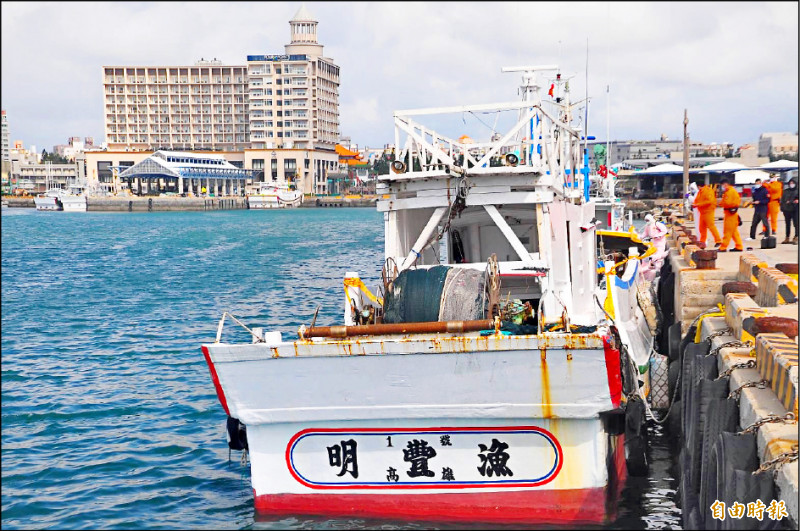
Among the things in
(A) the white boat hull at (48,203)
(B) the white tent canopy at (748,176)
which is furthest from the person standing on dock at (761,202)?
(A) the white boat hull at (48,203)

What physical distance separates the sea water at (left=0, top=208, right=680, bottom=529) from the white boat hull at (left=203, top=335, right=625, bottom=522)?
409mm

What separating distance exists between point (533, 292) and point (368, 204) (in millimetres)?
148565

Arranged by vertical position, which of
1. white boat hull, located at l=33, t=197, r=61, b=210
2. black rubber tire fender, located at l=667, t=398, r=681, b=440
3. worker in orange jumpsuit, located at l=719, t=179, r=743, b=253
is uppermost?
white boat hull, located at l=33, t=197, r=61, b=210

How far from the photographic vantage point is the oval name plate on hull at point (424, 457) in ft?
28.9

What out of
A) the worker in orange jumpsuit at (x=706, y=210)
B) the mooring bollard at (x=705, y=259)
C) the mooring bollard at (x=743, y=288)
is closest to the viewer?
the mooring bollard at (x=743, y=288)

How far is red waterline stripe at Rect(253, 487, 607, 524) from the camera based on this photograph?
8.88m

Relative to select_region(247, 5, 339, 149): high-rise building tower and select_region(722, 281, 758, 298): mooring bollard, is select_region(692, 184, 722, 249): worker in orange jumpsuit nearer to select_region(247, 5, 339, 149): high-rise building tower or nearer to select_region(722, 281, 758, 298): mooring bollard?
select_region(722, 281, 758, 298): mooring bollard

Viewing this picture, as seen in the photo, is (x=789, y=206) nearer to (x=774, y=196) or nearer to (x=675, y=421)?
(x=774, y=196)

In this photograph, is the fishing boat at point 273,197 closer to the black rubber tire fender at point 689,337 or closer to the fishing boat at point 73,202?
the fishing boat at point 73,202

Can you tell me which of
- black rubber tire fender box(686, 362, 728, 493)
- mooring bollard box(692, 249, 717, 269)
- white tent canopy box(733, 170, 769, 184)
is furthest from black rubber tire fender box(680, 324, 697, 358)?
white tent canopy box(733, 170, 769, 184)

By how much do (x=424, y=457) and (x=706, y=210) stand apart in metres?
15.2

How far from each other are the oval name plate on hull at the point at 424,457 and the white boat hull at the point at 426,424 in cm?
1

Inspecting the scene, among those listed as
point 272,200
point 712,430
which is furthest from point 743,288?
point 272,200

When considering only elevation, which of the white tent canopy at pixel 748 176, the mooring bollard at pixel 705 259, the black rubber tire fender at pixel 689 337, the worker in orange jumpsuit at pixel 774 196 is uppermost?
the white tent canopy at pixel 748 176
